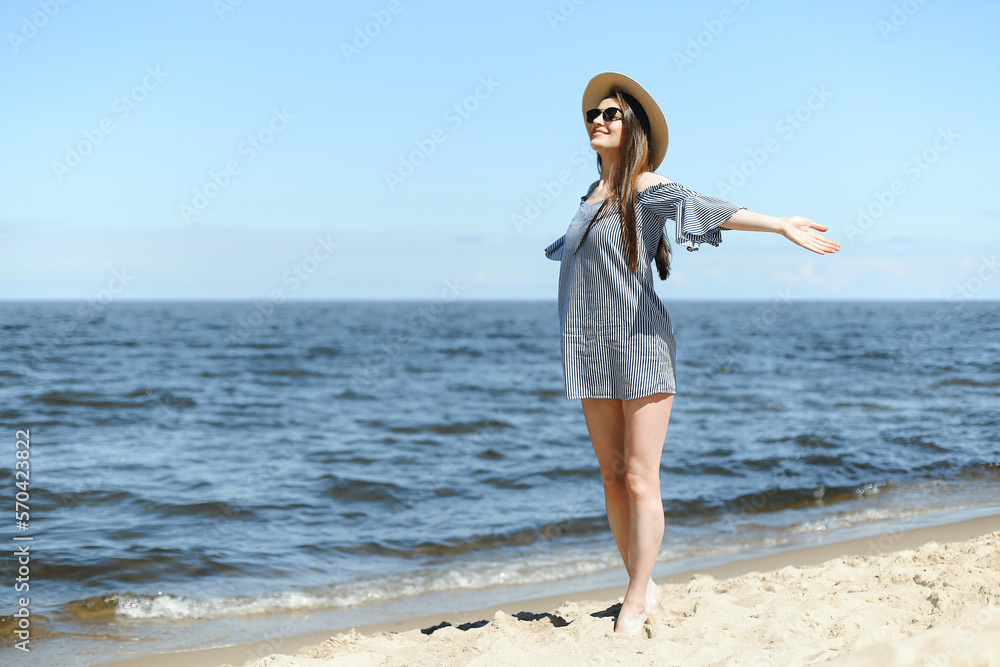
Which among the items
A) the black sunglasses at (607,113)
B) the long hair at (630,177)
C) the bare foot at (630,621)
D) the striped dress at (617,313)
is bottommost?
the bare foot at (630,621)

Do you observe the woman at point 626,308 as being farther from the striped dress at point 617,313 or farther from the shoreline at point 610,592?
the shoreline at point 610,592

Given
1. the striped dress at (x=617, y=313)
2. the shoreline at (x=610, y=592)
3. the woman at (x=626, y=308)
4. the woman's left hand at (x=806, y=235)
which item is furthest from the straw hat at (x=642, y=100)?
the shoreline at (x=610, y=592)

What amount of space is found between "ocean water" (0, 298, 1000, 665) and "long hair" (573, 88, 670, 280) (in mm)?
2709

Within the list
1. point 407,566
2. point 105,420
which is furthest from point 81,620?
point 105,420

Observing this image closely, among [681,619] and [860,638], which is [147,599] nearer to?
[681,619]

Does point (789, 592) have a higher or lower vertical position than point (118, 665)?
higher

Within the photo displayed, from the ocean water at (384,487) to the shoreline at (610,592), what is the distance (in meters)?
0.20

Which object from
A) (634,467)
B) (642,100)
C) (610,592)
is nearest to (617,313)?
(634,467)

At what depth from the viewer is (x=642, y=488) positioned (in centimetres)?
277

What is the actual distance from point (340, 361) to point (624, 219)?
2025cm

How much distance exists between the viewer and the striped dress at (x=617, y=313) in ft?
8.76

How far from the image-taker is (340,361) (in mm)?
22188

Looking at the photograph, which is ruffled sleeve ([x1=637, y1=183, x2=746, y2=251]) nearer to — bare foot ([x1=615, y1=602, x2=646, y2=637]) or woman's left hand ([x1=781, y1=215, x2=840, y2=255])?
woman's left hand ([x1=781, y1=215, x2=840, y2=255])

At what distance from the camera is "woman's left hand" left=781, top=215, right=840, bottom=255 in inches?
89.3
